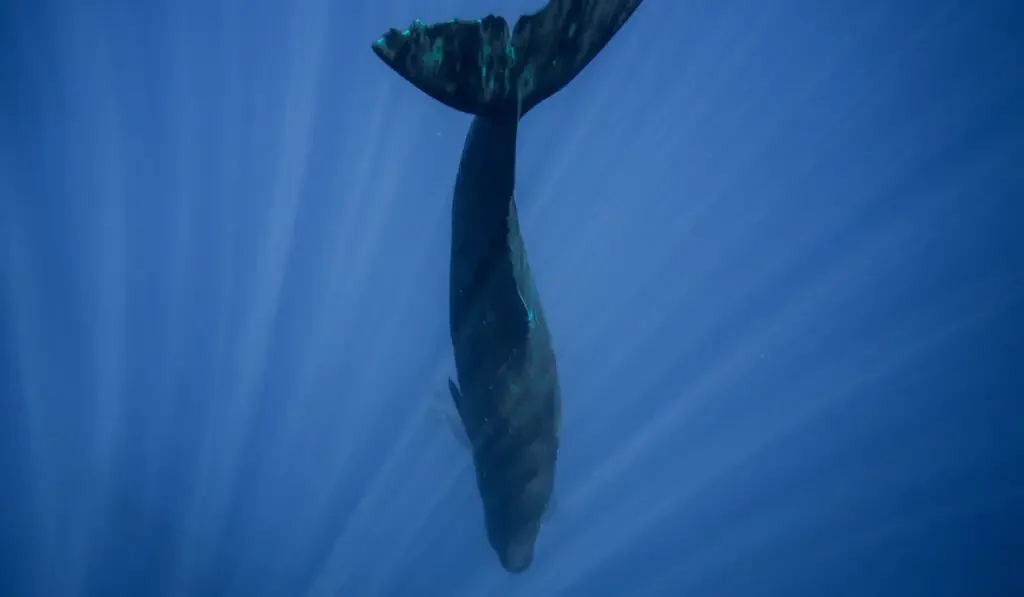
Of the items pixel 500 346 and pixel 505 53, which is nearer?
pixel 505 53

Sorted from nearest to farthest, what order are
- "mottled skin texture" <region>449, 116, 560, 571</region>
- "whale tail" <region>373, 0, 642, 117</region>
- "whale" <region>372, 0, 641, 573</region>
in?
"whale tail" <region>373, 0, 642, 117</region> < "whale" <region>372, 0, 641, 573</region> < "mottled skin texture" <region>449, 116, 560, 571</region>

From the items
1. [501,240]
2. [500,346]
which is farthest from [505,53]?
[500,346]

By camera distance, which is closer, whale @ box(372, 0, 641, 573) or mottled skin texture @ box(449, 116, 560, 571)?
whale @ box(372, 0, 641, 573)

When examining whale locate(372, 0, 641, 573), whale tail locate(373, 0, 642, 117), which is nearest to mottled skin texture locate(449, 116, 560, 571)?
whale locate(372, 0, 641, 573)

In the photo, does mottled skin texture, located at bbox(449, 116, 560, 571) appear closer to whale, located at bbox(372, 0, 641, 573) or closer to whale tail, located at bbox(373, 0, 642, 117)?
whale, located at bbox(372, 0, 641, 573)

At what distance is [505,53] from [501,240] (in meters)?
1.12

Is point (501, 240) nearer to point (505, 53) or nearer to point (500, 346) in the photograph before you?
point (500, 346)

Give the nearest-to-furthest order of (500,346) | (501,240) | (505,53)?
(505,53) → (501,240) → (500,346)

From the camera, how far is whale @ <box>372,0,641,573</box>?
8.32ft

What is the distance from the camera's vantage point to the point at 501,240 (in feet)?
11.0

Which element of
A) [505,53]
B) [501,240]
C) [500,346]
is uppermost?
[505,53]

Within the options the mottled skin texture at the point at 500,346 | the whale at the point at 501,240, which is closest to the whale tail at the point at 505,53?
the whale at the point at 501,240

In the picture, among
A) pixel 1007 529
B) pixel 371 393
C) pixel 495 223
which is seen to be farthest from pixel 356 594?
pixel 1007 529

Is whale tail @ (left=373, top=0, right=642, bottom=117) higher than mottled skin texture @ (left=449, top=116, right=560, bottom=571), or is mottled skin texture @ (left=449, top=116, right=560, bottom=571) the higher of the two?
whale tail @ (left=373, top=0, right=642, bottom=117)
